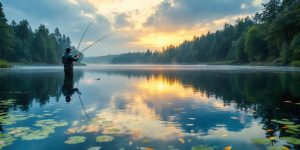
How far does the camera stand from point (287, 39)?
3524 inches

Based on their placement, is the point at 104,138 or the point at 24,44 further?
the point at 24,44

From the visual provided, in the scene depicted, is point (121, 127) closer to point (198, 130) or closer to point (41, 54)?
point (198, 130)

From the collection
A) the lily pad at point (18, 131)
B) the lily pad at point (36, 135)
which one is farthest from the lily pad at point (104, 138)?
the lily pad at point (18, 131)

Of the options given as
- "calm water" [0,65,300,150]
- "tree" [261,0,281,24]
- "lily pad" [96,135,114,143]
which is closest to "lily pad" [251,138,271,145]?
"calm water" [0,65,300,150]

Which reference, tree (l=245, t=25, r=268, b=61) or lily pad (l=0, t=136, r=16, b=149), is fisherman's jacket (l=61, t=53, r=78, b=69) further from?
tree (l=245, t=25, r=268, b=61)

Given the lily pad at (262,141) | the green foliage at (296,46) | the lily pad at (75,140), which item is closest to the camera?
the lily pad at (262,141)

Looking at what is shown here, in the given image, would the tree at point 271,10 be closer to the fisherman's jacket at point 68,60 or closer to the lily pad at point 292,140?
the fisherman's jacket at point 68,60

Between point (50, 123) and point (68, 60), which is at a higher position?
point (68, 60)

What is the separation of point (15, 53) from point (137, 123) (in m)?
120

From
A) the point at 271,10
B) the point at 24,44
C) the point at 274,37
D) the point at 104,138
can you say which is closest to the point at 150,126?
the point at 104,138

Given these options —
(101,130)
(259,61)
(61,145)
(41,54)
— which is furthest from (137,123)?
(41,54)

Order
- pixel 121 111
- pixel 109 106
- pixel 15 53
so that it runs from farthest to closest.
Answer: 1. pixel 15 53
2. pixel 109 106
3. pixel 121 111

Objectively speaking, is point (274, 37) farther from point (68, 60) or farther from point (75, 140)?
point (75, 140)

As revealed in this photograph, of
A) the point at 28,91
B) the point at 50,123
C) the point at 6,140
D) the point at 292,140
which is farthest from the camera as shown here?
the point at 28,91
